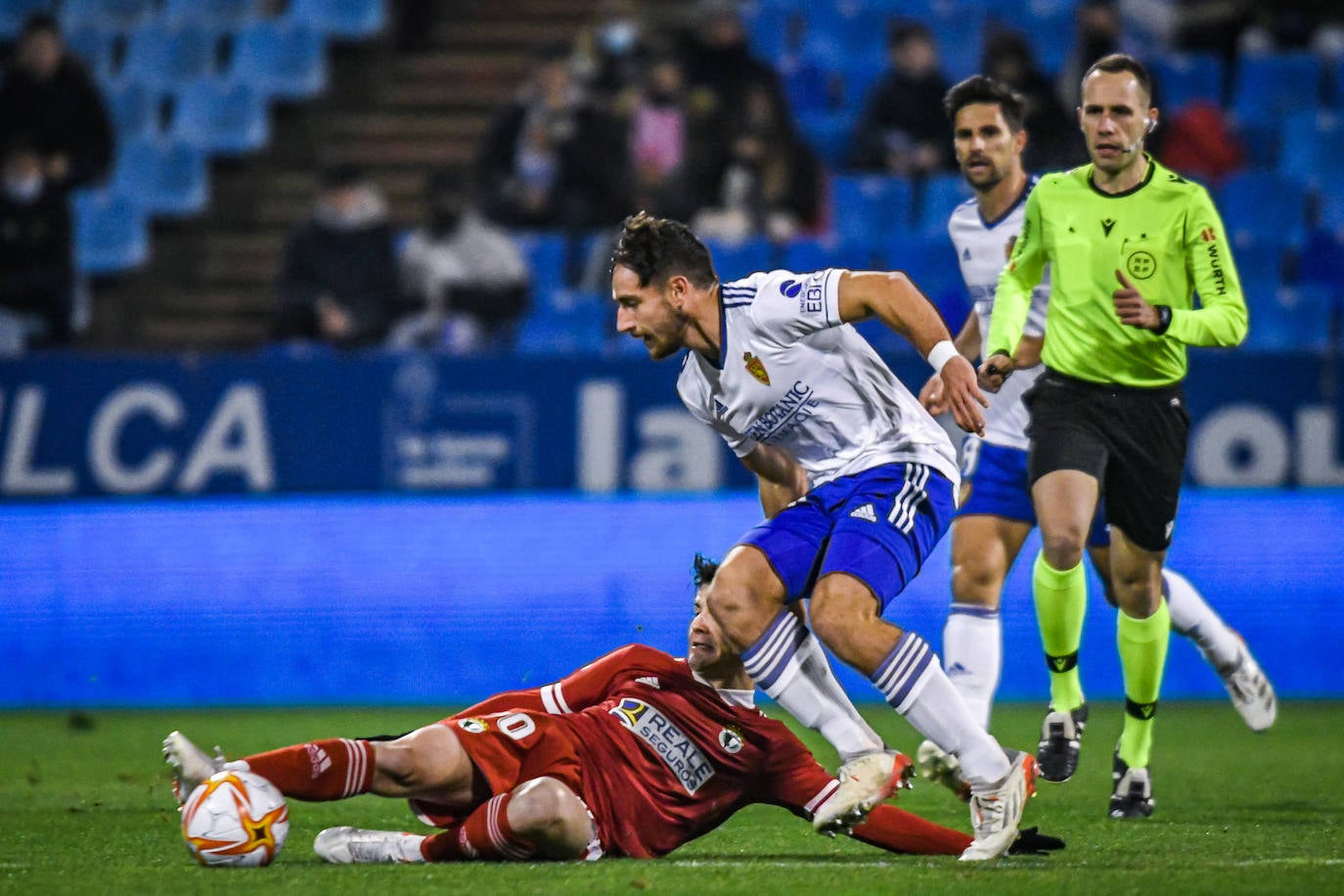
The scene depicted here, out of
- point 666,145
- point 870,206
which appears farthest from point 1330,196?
point 666,145

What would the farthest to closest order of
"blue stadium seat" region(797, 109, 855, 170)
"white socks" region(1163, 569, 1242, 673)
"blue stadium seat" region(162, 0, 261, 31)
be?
1. "blue stadium seat" region(162, 0, 261, 31)
2. "blue stadium seat" region(797, 109, 855, 170)
3. "white socks" region(1163, 569, 1242, 673)

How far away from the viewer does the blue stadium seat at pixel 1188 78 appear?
13.6 metres

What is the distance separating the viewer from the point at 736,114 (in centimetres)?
1308

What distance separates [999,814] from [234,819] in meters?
1.89

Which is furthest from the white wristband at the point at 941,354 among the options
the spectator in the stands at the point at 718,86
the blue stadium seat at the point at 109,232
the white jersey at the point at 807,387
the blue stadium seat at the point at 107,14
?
the blue stadium seat at the point at 107,14

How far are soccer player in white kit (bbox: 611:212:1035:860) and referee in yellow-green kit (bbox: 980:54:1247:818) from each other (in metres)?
0.84

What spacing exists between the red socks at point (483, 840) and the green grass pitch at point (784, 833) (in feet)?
0.22

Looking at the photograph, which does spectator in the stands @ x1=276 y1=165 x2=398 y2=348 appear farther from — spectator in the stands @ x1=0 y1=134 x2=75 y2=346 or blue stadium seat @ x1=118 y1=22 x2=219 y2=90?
blue stadium seat @ x1=118 y1=22 x2=219 y2=90

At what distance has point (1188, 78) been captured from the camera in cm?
1369

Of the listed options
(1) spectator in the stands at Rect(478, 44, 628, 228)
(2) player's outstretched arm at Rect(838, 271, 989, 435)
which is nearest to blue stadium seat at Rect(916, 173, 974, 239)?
(1) spectator in the stands at Rect(478, 44, 628, 228)

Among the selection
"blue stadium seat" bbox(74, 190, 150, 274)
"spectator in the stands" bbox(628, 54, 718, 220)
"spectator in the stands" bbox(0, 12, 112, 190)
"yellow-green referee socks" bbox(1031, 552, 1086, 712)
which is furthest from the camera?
"blue stadium seat" bbox(74, 190, 150, 274)

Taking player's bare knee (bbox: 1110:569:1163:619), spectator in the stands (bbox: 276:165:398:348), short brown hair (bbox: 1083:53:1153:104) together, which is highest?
short brown hair (bbox: 1083:53:1153:104)

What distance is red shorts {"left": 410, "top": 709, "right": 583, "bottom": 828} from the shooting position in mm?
5023

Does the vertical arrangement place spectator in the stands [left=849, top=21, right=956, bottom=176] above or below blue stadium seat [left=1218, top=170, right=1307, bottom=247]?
above
